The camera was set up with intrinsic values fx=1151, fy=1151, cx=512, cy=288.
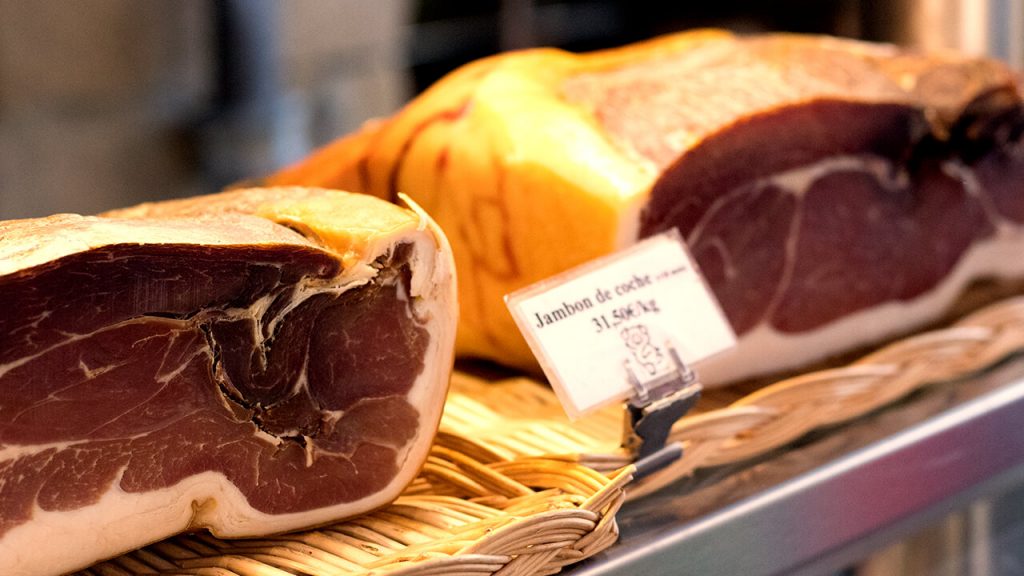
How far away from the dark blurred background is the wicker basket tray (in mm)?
1068

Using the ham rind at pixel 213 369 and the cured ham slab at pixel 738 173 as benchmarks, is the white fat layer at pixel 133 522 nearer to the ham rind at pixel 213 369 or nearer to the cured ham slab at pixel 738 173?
the ham rind at pixel 213 369

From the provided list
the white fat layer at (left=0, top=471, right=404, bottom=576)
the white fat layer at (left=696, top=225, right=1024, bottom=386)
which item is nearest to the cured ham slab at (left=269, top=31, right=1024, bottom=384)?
the white fat layer at (left=696, top=225, right=1024, bottom=386)

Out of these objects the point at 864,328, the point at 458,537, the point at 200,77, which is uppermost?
the point at 200,77

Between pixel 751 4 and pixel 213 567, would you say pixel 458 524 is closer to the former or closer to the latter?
pixel 213 567

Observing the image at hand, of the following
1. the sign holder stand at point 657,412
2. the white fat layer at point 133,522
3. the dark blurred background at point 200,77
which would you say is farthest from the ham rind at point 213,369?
the dark blurred background at point 200,77

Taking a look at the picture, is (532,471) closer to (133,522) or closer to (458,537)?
(458,537)

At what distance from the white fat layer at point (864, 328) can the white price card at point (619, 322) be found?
8.8 inches

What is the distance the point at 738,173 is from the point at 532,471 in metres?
0.52

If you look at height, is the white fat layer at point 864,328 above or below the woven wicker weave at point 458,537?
below

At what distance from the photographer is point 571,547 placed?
0.99 metres

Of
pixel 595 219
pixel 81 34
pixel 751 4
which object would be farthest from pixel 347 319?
pixel 751 4

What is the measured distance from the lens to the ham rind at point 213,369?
88 centimetres

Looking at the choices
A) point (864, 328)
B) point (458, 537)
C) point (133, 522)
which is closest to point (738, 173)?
point (864, 328)

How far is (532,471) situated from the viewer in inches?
43.8
